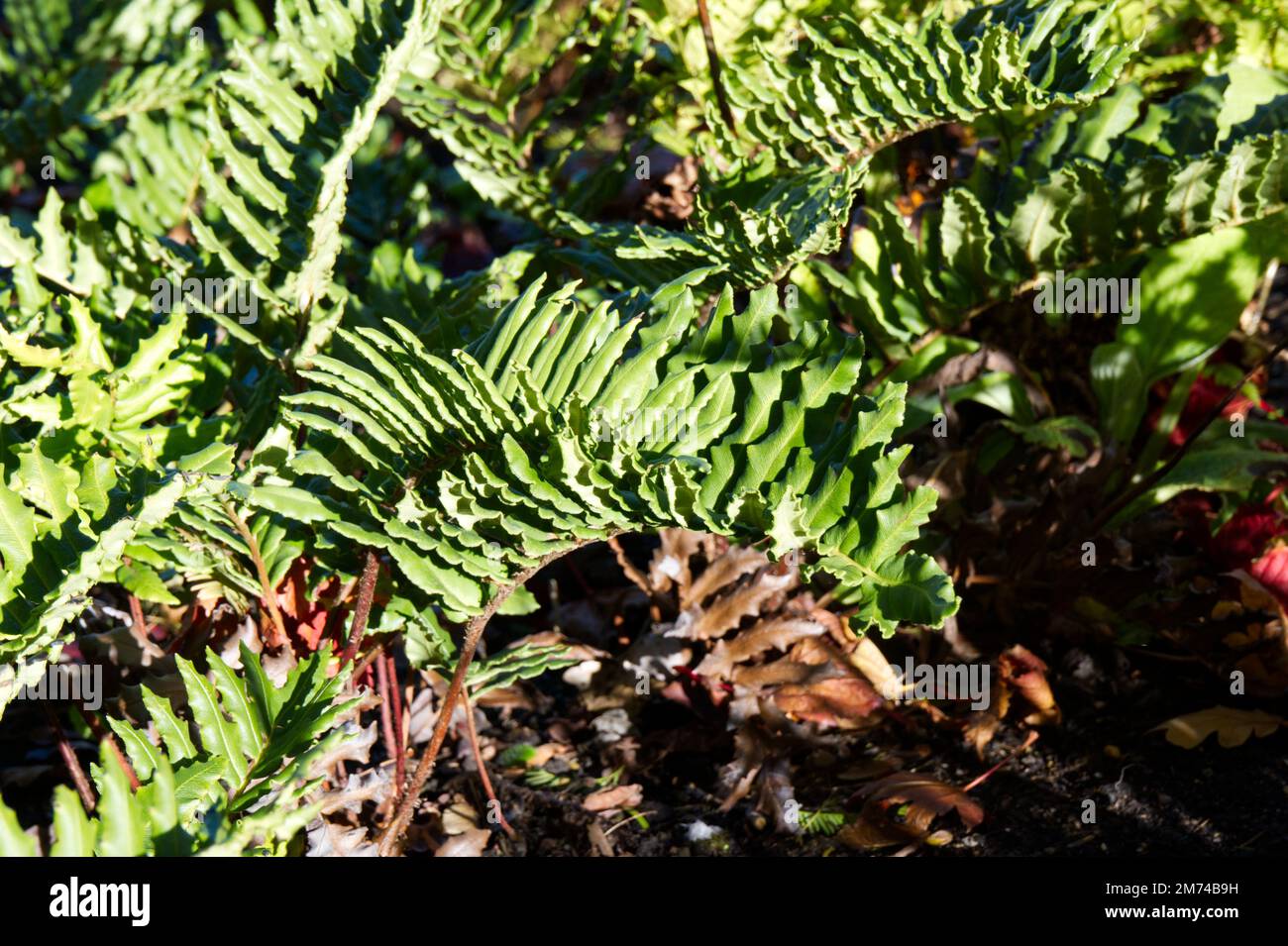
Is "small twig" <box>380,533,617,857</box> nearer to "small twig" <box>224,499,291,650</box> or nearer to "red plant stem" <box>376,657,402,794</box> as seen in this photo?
"red plant stem" <box>376,657,402,794</box>

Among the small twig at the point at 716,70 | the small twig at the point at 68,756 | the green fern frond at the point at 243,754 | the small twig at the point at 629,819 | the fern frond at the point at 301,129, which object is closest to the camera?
Result: the green fern frond at the point at 243,754

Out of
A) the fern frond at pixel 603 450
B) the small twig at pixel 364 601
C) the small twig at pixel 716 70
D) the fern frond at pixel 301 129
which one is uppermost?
the small twig at pixel 716 70

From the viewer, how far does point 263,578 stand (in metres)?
2.09

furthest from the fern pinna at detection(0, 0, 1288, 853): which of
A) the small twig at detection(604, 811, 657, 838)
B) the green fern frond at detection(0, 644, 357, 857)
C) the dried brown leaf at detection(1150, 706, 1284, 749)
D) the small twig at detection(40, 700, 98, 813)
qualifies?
the dried brown leaf at detection(1150, 706, 1284, 749)

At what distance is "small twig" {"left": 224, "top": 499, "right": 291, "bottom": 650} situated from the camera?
1.97m

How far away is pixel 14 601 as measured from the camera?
5.68 ft

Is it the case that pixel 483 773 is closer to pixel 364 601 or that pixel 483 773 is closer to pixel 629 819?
pixel 629 819

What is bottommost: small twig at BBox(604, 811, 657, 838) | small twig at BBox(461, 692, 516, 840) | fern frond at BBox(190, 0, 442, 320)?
small twig at BBox(604, 811, 657, 838)

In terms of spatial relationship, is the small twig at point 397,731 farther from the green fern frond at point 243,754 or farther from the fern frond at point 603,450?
the fern frond at point 603,450

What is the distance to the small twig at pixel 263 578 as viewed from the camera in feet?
6.45

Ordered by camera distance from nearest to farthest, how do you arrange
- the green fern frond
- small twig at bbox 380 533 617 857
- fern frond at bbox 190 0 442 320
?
the green fern frond, small twig at bbox 380 533 617 857, fern frond at bbox 190 0 442 320

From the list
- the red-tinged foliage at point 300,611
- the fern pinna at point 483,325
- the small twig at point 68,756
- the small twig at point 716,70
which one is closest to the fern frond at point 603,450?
the fern pinna at point 483,325
